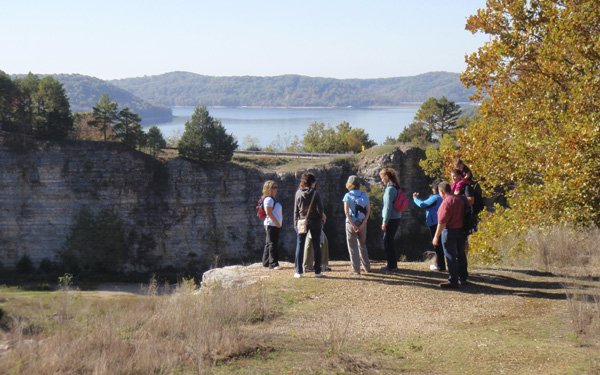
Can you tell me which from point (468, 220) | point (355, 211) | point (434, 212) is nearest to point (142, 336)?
point (355, 211)

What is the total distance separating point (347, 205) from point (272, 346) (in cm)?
368

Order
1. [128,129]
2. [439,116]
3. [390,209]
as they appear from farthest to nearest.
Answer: [439,116] < [128,129] < [390,209]

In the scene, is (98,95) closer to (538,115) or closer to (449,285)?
(538,115)

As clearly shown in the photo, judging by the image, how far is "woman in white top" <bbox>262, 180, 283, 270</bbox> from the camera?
11141mm

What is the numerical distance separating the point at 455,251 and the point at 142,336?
184 inches

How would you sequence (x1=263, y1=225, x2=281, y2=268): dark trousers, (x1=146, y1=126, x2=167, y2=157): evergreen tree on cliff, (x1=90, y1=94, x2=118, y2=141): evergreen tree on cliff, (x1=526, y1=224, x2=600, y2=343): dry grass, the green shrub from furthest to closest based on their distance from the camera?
(x1=146, y1=126, x2=167, y2=157): evergreen tree on cliff → (x1=90, y1=94, x2=118, y2=141): evergreen tree on cliff → the green shrub → (x1=263, y1=225, x2=281, y2=268): dark trousers → (x1=526, y1=224, x2=600, y2=343): dry grass

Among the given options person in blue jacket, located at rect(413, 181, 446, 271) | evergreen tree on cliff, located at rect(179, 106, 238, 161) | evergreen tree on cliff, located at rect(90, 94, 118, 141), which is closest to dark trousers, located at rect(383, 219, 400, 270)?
person in blue jacket, located at rect(413, 181, 446, 271)

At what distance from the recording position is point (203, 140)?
3819 centimetres

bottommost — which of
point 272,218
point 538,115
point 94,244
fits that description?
point 94,244

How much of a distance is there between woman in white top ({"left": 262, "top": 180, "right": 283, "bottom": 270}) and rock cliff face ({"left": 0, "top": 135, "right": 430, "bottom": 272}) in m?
24.2

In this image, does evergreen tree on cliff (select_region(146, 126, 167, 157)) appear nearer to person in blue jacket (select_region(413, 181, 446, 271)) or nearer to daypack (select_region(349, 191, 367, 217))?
person in blue jacket (select_region(413, 181, 446, 271))

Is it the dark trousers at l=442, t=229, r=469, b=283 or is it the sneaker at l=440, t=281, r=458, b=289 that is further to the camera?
the sneaker at l=440, t=281, r=458, b=289

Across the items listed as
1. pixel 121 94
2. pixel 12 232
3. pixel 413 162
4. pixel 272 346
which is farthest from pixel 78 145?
pixel 121 94

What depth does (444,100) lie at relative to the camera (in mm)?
51094
